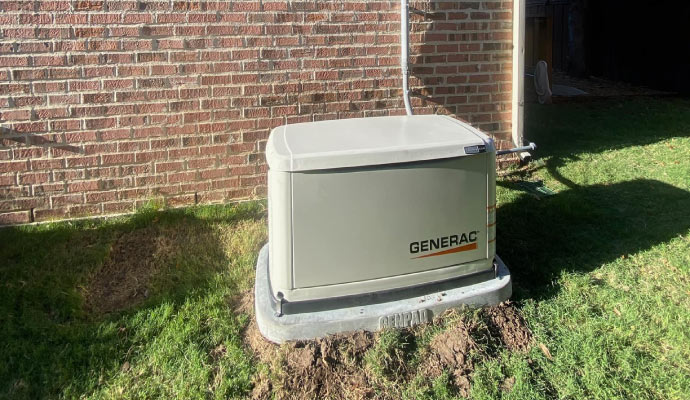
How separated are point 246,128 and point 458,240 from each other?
2.39m

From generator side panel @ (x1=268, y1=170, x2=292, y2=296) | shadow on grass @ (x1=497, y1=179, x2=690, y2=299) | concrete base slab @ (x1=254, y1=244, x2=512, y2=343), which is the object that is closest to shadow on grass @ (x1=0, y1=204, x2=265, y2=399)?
concrete base slab @ (x1=254, y1=244, x2=512, y2=343)

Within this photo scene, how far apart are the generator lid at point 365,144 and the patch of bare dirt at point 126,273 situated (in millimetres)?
1412

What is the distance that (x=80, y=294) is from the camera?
3.88 metres

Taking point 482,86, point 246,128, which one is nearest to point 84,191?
point 246,128

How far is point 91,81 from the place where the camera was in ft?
15.2

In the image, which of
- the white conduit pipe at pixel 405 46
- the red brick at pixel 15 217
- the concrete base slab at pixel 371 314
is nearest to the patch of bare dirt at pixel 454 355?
the concrete base slab at pixel 371 314

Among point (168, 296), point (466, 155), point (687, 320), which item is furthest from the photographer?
point (168, 296)

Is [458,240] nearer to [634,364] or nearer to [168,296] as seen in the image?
[634,364]

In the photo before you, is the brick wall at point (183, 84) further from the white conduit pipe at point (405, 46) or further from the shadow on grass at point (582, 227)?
the shadow on grass at point (582, 227)

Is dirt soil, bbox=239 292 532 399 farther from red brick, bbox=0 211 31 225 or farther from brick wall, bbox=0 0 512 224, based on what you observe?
red brick, bbox=0 211 31 225

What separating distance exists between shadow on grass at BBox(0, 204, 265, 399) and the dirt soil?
1.25 feet

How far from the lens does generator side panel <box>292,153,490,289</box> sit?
304 cm

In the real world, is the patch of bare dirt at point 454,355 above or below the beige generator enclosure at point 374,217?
below

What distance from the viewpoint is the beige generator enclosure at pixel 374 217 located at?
3.03m
